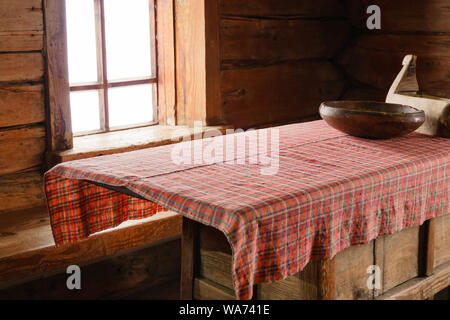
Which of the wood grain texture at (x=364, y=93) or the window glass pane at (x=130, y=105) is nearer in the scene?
the window glass pane at (x=130, y=105)

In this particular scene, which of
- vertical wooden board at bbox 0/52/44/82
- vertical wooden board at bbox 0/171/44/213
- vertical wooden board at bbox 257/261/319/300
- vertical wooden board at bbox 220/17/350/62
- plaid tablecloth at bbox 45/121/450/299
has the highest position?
vertical wooden board at bbox 220/17/350/62

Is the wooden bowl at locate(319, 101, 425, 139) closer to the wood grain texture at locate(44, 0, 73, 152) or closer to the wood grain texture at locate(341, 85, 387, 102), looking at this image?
the wood grain texture at locate(44, 0, 73, 152)

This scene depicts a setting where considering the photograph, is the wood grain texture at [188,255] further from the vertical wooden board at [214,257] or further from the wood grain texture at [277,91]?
the wood grain texture at [277,91]

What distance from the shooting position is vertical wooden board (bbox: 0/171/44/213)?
2.89m

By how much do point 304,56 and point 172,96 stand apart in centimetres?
108

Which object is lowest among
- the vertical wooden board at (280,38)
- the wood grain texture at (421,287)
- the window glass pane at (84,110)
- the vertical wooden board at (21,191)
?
the wood grain texture at (421,287)

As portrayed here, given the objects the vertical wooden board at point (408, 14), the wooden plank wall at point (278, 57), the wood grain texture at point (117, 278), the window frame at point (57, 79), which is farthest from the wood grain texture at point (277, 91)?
the window frame at point (57, 79)

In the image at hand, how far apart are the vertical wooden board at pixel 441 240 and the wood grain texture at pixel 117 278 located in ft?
5.49

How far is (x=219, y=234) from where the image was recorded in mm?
2117

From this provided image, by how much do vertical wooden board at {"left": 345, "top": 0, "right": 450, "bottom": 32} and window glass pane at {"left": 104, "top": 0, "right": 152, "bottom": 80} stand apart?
162 centimetres

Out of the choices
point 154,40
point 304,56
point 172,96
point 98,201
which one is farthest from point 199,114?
point 98,201

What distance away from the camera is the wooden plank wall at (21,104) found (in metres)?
2.79

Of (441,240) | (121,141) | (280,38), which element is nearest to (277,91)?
(280,38)

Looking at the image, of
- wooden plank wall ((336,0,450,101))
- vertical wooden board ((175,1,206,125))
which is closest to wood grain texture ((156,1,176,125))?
vertical wooden board ((175,1,206,125))
